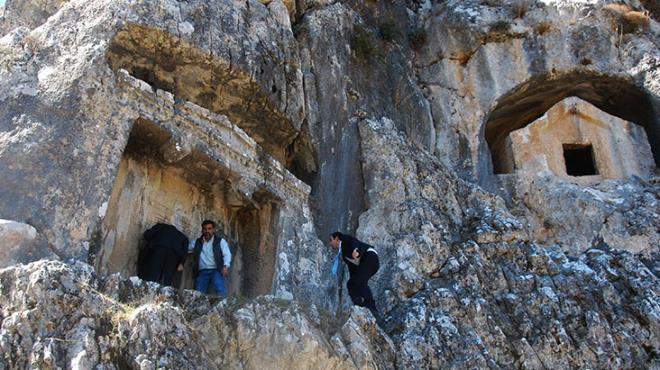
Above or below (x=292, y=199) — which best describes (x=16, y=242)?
below

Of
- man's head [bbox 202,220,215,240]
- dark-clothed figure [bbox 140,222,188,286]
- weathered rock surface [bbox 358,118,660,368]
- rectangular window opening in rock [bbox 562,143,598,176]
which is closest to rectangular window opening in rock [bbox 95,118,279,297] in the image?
dark-clothed figure [bbox 140,222,188,286]

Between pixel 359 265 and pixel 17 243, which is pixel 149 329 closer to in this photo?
pixel 17 243

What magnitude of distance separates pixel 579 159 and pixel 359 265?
8.89 meters

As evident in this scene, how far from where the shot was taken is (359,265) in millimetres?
10352

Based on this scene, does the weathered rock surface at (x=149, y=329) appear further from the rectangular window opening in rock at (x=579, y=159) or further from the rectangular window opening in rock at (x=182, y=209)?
the rectangular window opening in rock at (x=579, y=159)

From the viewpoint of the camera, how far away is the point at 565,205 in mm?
15484

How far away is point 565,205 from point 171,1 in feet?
28.0

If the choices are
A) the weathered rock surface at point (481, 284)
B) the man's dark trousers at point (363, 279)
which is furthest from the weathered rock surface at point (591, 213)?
the man's dark trousers at point (363, 279)

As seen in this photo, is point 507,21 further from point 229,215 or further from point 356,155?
point 229,215

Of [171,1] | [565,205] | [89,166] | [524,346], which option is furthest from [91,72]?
[565,205]

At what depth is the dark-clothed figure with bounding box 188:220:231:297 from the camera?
10438 mm

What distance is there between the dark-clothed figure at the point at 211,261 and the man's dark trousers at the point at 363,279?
66.2 inches

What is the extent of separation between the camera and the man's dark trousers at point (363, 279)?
10.3 m

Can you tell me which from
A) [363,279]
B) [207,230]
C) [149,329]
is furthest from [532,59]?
[149,329]
